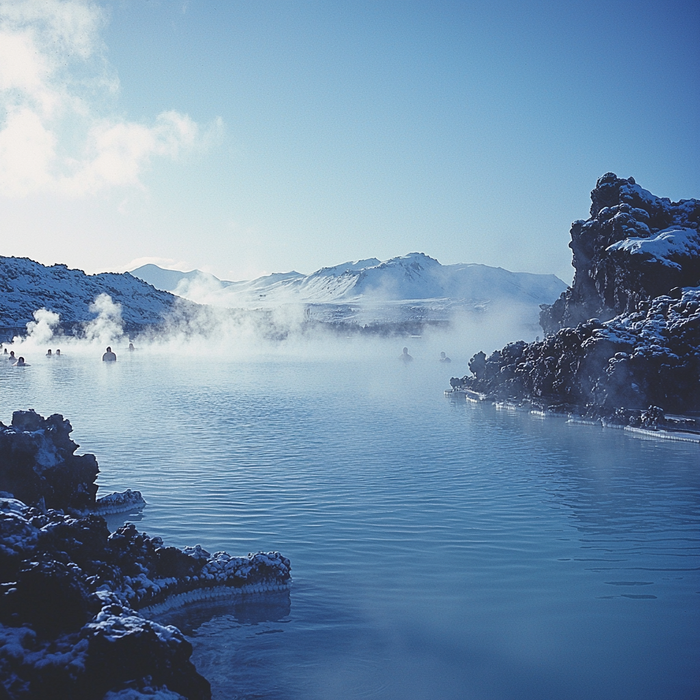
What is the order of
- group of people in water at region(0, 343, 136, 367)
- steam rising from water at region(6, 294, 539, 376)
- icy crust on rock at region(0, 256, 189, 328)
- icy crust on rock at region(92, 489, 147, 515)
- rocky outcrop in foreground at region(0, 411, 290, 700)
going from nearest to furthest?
rocky outcrop in foreground at region(0, 411, 290, 700)
icy crust on rock at region(92, 489, 147, 515)
group of people in water at region(0, 343, 136, 367)
steam rising from water at region(6, 294, 539, 376)
icy crust on rock at region(0, 256, 189, 328)

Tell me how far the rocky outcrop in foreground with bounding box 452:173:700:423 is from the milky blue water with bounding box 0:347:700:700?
12.5 feet

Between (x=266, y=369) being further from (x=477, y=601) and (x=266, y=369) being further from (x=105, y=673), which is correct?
(x=105, y=673)

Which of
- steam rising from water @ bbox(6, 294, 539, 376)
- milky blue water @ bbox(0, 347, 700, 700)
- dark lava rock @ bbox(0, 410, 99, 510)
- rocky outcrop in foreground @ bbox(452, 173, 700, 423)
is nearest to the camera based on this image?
milky blue water @ bbox(0, 347, 700, 700)

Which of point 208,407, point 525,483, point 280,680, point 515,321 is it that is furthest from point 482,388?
point 515,321

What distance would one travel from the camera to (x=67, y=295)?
130625 millimetres

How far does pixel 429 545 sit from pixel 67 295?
426 feet

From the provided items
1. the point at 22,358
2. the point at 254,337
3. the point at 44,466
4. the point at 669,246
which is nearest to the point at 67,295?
the point at 254,337

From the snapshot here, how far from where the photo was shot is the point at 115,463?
21.1 meters

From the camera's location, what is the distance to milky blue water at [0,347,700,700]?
920 cm

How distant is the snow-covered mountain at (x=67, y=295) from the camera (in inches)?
4519

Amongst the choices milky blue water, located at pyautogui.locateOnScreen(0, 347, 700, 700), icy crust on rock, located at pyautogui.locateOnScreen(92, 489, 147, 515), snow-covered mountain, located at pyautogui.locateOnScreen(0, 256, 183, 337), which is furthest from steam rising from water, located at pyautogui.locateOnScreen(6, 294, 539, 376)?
icy crust on rock, located at pyautogui.locateOnScreen(92, 489, 147, 515)

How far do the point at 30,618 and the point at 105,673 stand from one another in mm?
1057

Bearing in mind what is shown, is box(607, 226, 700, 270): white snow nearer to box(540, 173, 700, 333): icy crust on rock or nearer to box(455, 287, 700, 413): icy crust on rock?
box(540, 173, 700, 333): icy crust on rock

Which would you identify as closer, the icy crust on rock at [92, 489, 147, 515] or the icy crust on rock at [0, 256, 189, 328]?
the icy crust on rock at [92, 489, 147, 515]
